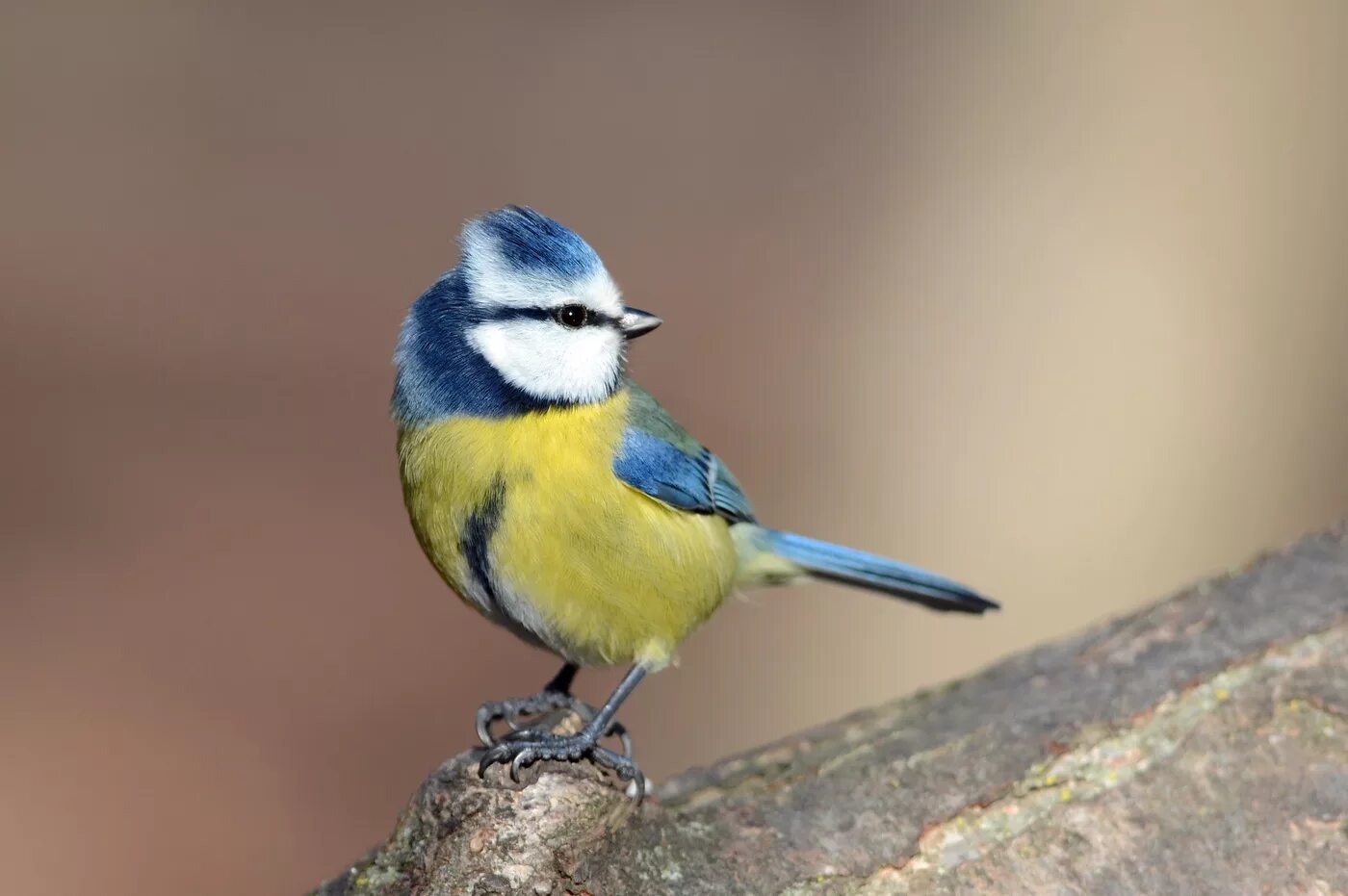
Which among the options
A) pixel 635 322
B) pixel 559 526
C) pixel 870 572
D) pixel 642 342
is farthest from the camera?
pixel 642 342

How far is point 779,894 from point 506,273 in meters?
1.04

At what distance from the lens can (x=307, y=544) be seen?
3.99m

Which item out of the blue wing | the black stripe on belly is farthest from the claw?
the blue wing

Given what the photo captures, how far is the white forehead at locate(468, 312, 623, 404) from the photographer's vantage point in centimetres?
202

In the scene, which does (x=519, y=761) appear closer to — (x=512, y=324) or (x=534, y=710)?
(x=534, y=710)

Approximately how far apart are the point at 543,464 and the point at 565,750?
0.45 meters

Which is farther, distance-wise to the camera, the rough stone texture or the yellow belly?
the yellow belly

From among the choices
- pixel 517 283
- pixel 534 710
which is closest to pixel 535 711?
pixel 534 710

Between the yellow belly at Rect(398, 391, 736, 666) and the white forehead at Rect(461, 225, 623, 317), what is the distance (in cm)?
18

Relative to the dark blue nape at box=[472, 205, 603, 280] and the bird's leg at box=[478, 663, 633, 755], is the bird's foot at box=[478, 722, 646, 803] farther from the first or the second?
the dark blue nape at box=[472, 205, 603, 280]

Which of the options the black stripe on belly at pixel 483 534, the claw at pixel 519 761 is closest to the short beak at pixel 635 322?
the black stripe on belly at pixel 483 534

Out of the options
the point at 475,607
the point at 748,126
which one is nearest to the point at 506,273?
the point at 475,607

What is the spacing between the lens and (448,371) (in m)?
2.04

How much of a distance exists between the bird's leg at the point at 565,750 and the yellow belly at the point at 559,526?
0.16 metres
